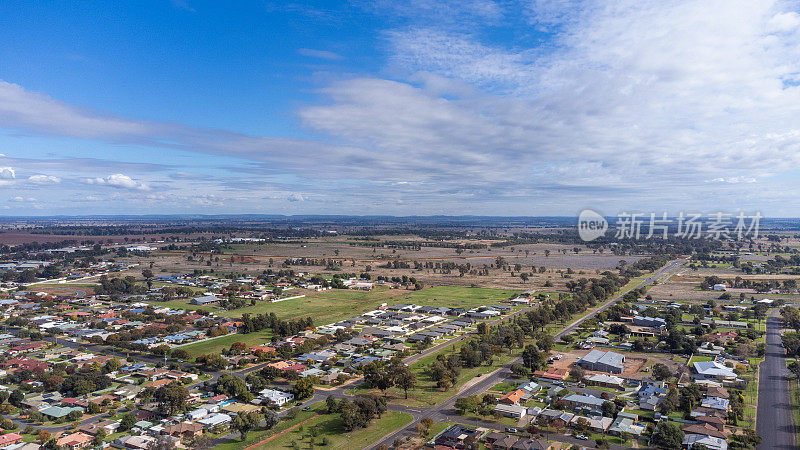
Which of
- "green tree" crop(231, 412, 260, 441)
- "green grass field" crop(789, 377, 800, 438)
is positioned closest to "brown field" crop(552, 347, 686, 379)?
"green grass field" crop(789, 377, 800, 438)

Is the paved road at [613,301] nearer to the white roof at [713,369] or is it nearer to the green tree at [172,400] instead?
the white roof at [713,369]

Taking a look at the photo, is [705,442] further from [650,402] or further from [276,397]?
[276,397]

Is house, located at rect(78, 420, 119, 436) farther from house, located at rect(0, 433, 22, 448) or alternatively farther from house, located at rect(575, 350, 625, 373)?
house, located at rect(575, 350, 625, 373)

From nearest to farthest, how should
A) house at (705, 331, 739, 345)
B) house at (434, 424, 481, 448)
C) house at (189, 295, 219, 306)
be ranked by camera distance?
house at (434, 424, 481, 448)
house at (705, 331, 739, 345)
house at (189, 295, 219, 306)

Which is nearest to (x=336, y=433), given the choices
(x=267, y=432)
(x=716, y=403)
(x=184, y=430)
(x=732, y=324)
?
(x=267, y=432)

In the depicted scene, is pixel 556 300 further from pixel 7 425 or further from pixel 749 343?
pixel 7 425

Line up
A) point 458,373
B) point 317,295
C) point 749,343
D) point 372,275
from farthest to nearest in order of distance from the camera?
point 372,275 → point 317,295 → point 749,343 → point 458,373

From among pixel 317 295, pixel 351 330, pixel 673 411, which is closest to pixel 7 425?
pixel 351 330
